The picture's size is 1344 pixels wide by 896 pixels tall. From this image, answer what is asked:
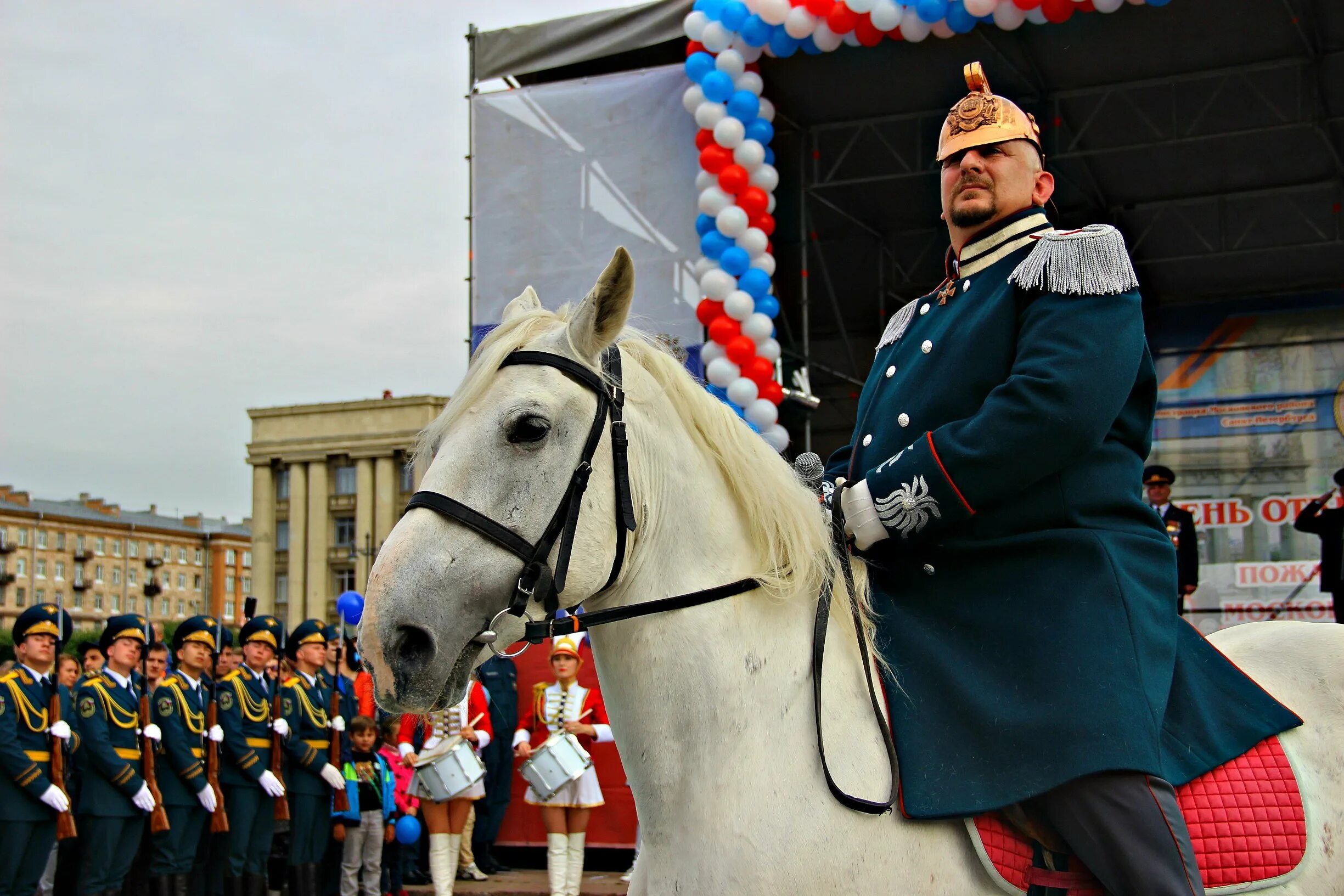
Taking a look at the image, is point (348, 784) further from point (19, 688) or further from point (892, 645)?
point (892, 645)

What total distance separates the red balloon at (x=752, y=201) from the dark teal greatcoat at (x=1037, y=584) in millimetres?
7760

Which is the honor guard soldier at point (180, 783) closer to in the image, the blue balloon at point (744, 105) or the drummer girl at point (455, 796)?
the drummer girl at point (455, 796)

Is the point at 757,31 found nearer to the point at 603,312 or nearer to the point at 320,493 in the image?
the point at 603,312

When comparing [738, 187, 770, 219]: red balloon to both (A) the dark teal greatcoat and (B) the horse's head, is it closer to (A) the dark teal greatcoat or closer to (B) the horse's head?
(A) the dark teal greatcoat

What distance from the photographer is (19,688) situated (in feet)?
24.1

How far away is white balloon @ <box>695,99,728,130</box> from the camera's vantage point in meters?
9.98

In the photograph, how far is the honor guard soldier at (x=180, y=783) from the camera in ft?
25.9

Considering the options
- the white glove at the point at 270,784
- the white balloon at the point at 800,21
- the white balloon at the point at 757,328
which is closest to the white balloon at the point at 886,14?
the white balloon at the point at 800,21

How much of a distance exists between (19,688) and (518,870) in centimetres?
470

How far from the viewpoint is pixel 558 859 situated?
8.22 m

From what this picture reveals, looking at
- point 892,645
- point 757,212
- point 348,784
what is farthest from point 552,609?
point 757,212

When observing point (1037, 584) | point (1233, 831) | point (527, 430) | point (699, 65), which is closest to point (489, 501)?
point (527, 430)

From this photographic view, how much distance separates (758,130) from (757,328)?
5.79 feet

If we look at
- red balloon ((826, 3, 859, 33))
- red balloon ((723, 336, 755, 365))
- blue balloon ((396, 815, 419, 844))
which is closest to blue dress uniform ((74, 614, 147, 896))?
blue balloon ((396, 815, 419, 844))
